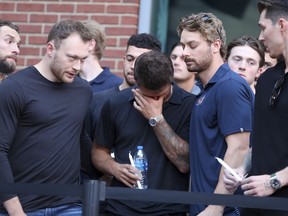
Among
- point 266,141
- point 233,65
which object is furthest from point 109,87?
point 266,141

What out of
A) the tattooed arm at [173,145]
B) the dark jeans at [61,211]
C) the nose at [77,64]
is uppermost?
the nose at [77,64]

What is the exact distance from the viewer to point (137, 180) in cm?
532

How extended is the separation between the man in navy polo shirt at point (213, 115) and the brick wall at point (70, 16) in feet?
7.54

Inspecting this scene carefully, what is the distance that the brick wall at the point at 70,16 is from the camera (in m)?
7.60

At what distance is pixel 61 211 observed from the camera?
538 cm

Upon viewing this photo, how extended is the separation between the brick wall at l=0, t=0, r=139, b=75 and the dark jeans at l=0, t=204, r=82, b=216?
2373 mm

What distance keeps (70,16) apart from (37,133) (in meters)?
2.63

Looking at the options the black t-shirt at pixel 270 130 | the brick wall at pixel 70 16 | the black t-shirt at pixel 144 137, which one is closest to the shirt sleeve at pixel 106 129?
the black t-shirt at pixel 144 137

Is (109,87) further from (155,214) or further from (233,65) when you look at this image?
(155,214)

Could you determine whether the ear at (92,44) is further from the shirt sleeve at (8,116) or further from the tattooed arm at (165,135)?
the shirt sleeve at (8,116)

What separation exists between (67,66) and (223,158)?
3.82ft

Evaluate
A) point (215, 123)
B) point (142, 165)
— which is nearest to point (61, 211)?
point (142, 165)

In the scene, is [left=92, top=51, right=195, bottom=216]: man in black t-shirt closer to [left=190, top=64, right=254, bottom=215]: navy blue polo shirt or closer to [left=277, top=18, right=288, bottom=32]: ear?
[left=190, top=64, right=254, bottom=215]: navy blue polo shirt

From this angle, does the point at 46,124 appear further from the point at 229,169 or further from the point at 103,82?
the point at 103,82
